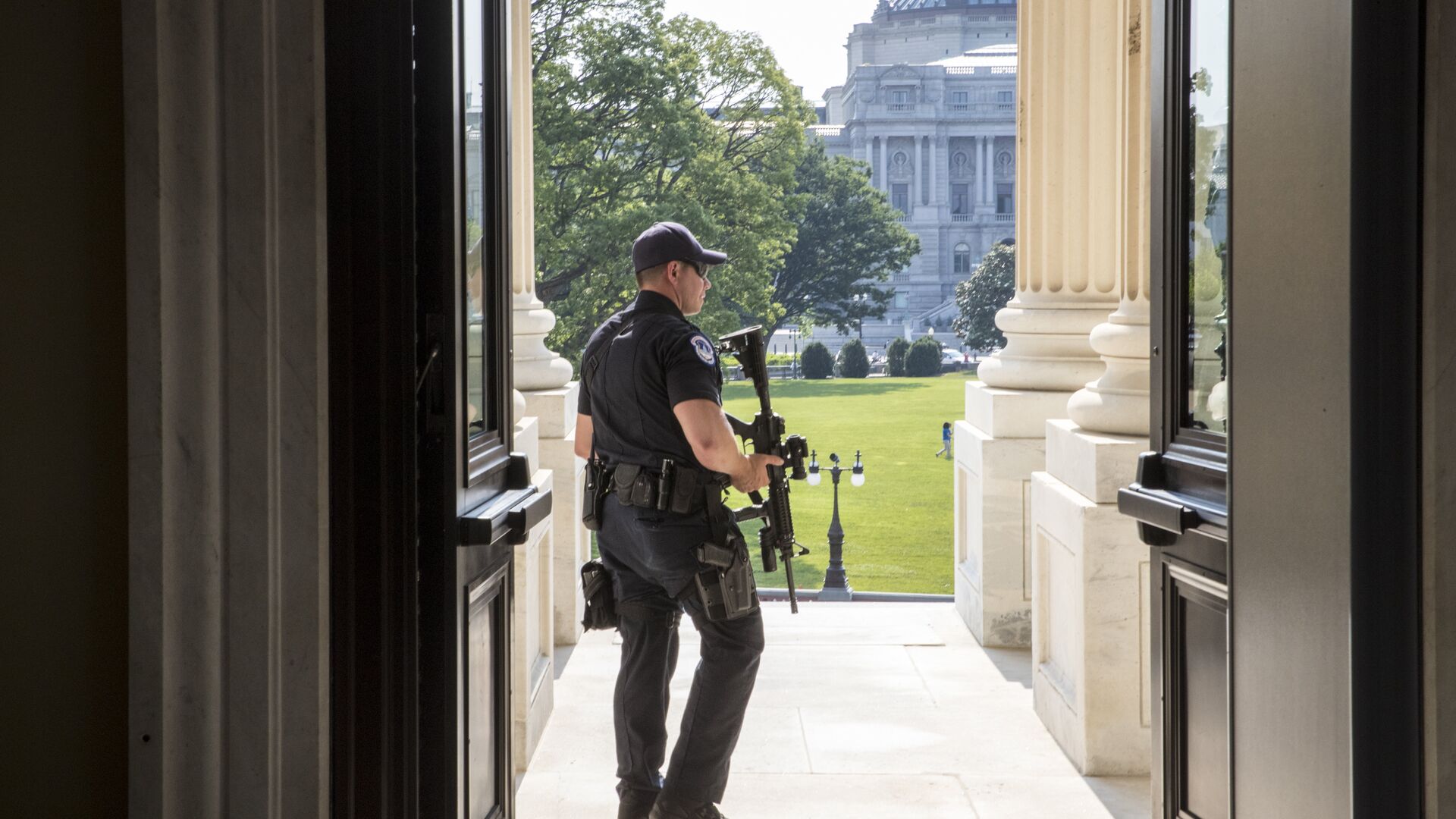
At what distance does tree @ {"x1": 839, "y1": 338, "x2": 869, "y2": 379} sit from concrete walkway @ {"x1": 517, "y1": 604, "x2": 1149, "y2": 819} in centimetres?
4349

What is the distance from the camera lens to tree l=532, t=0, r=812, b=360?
94.4 feet

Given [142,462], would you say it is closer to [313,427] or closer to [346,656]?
[313,427]

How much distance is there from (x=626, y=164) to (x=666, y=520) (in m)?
27.4

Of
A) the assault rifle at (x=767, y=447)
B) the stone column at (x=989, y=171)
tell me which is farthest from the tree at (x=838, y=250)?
the assault rifle at (x=767, y=447)

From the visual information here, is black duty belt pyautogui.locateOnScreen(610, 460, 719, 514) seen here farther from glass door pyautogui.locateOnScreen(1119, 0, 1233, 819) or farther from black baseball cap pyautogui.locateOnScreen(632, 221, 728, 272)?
glass door pyautogui.locateOnScreen(1119, 0, 1233, 819)

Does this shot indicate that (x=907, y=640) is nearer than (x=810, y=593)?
Yes

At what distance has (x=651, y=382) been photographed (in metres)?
4.44

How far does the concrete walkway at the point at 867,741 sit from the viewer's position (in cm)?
515

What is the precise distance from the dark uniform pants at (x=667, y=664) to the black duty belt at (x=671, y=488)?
52 mm

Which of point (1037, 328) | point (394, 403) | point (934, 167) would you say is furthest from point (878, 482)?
point (934, 167)

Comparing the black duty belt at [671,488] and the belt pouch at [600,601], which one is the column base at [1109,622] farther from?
the belt pouch at [600,601]

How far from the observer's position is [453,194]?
2.68 metres

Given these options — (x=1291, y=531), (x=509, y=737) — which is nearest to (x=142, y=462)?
(x=509, y=737)

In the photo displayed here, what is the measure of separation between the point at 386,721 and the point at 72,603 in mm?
582
